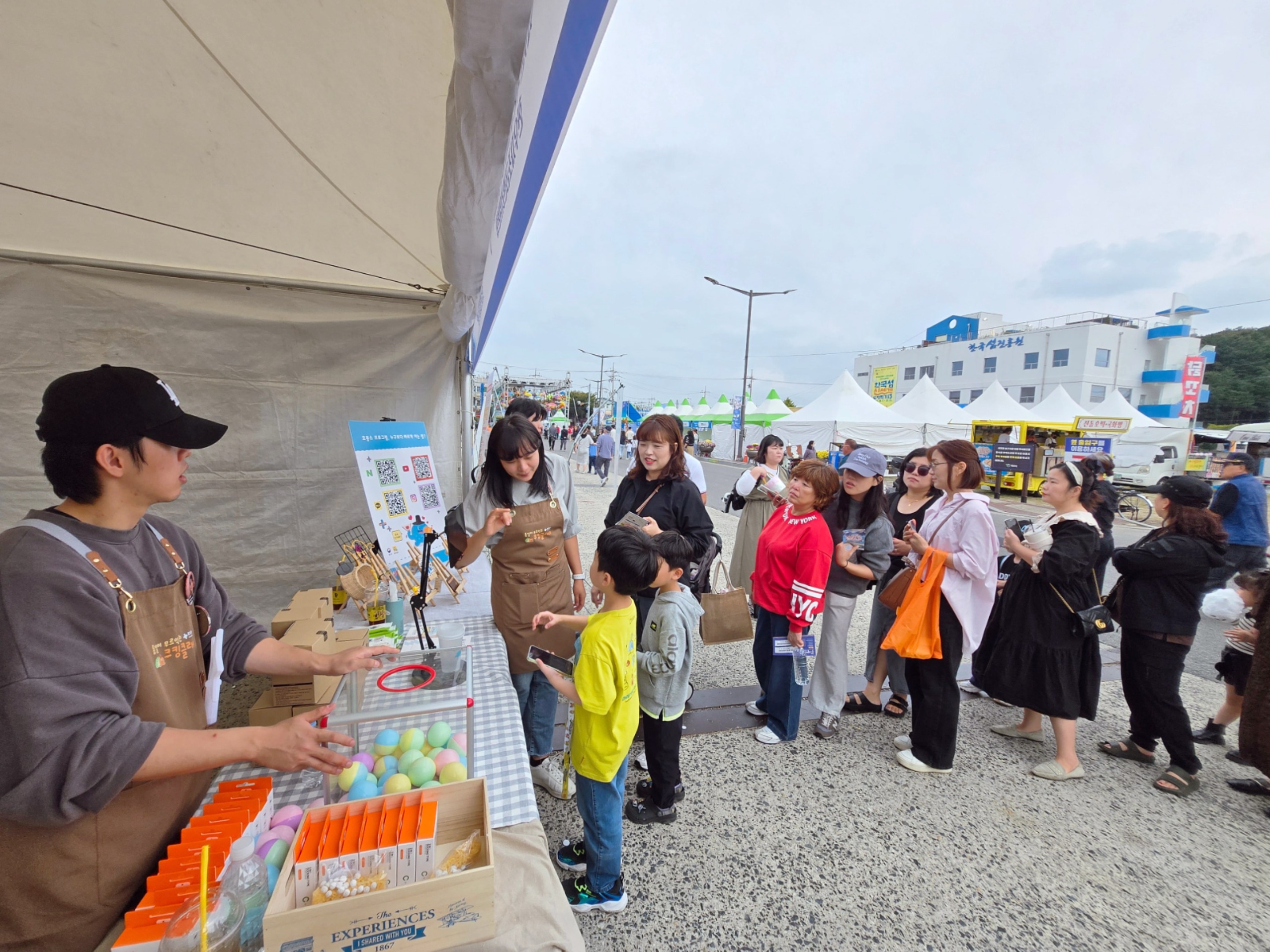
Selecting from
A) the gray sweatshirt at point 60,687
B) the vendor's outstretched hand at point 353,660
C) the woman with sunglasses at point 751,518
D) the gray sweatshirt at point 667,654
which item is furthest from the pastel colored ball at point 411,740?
the woman with sunglasses at point 751,518

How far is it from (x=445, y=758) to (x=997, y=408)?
2122 cm

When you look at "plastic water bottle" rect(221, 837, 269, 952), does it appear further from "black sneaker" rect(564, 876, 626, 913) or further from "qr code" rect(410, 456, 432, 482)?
"qr code" rect(410, 456, 432, 482)

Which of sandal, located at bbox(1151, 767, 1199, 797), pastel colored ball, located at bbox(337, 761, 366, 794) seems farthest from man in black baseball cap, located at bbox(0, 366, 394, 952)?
sandal, located at bbox(1151, 767, 1199, 797)

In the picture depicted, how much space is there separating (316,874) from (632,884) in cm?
161

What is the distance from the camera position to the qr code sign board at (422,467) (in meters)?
3.69

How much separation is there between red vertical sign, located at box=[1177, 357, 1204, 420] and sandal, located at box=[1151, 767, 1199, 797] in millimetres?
34165

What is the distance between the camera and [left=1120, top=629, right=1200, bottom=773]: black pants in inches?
109

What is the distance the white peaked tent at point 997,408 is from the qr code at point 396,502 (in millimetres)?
19738

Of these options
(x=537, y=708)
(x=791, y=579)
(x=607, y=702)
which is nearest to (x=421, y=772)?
(x=607, y=702)

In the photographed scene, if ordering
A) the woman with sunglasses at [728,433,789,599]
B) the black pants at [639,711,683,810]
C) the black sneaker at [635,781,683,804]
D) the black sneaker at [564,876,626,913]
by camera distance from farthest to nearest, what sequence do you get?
the woman with sunglasses at [728,433,789,599] < the black sneaker at [635,781,683,804] < the black pants at [639,711,683,810] < the black sneaker at [564,876,626,913]

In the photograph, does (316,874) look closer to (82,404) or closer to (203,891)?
(203,891)

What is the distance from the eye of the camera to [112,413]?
3.36 ft

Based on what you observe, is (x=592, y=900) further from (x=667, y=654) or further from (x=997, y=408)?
(x=997, y=408)

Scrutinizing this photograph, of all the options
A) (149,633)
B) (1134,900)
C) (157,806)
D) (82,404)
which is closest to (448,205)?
(82,404)
